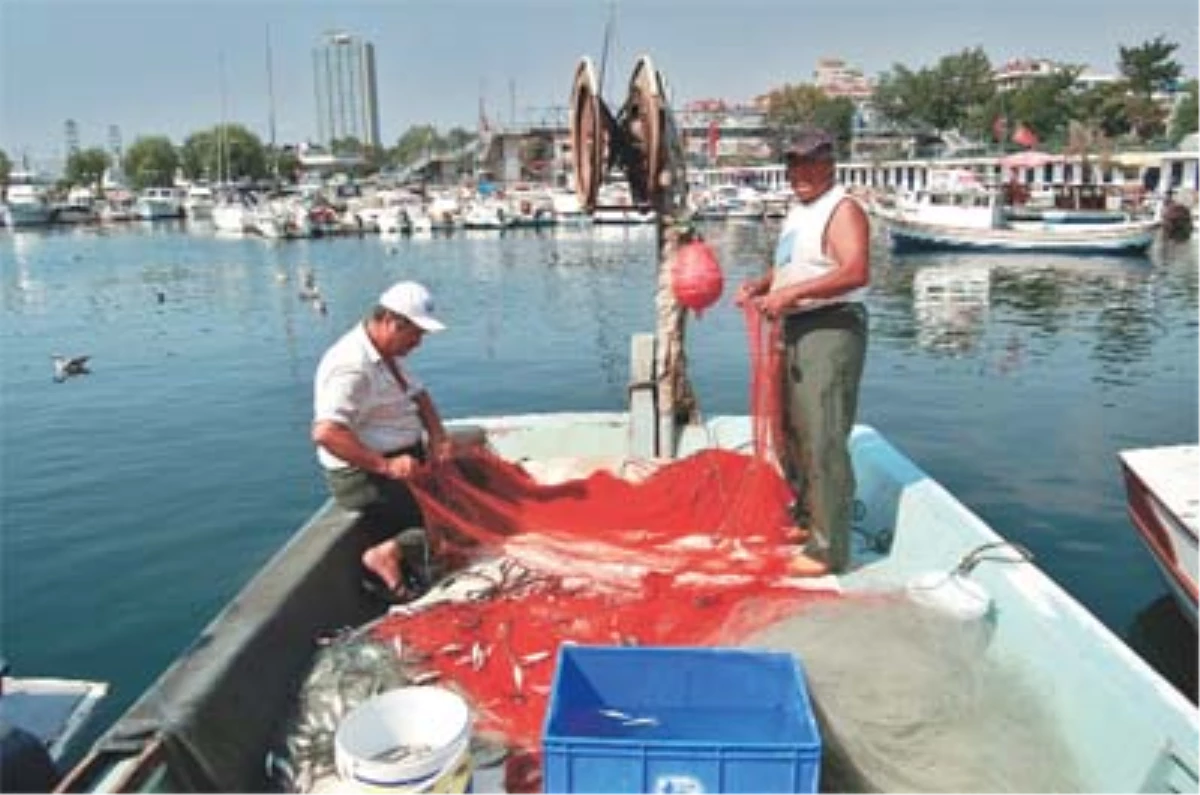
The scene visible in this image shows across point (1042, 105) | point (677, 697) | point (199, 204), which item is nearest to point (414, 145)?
point (199, 204)

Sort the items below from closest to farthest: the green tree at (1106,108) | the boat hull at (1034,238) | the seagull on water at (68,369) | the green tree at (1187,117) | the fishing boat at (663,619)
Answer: the fishing boat at (663,619)
the seagull on water at (68,369)
the boat hull at (1034,238)
the green tree at (1187,117)
the green tree at (1106,108)

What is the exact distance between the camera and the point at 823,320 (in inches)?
171

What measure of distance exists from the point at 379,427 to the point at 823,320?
231cm

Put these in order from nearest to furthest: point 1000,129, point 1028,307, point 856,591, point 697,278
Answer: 1. point 856,591
2. point 697,278
3. point 1028,307
4. point 1000,129

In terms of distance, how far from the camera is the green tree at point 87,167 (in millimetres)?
112688

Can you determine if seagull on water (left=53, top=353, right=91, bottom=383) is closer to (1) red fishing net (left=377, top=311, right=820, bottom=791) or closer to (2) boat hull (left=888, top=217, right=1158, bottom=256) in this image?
(1) red fishing net (left=377, top=311, right=820, bottom=791)

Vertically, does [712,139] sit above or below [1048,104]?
below

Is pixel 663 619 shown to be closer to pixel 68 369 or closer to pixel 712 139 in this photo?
pixel 68 369

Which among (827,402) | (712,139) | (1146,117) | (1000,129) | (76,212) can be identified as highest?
(1146,117)

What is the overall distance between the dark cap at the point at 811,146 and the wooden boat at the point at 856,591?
1.95 meters

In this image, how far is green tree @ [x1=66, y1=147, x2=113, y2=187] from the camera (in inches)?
4437

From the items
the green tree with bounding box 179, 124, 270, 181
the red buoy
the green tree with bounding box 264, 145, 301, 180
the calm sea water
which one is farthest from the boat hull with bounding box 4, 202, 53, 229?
the red buoy

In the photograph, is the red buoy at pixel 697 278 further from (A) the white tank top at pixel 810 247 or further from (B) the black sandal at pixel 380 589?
(B) the black sandal at pixel 380 589

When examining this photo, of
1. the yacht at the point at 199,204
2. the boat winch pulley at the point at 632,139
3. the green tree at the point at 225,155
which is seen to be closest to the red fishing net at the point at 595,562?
the boat winch pulley at the point at 632,139
